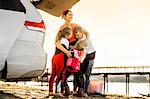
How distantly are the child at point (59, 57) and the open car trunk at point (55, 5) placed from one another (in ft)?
2.24

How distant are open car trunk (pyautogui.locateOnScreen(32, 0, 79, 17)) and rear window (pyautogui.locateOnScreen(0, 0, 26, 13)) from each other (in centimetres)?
357

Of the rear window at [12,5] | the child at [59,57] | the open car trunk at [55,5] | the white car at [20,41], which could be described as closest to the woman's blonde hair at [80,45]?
the child at [59,57]

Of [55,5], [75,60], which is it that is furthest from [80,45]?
[55,5]

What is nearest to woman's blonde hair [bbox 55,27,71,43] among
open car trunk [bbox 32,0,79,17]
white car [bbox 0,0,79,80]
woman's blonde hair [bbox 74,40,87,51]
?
woman's blonde hair [bbox 74,40,87,51]

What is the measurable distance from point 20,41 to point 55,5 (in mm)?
3871

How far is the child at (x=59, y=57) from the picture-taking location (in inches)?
234

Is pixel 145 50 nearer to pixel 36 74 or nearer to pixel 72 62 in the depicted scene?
pixel 72 62

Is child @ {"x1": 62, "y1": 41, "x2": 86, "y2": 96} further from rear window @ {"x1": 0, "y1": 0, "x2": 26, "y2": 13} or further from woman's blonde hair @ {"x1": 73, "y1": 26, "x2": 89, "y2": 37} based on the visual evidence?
rear window @ {"x1": 0, "y1": 0, "x2": 26, "y2": 13}

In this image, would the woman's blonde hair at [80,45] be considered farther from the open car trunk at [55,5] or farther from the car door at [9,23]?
the car door at [9,23]

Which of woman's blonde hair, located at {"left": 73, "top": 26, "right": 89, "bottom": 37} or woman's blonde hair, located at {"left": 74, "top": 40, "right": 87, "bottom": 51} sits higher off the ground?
woman's blonde hair, located at {"left": 73, "top": 26, "right": 89, "bottom": 37}

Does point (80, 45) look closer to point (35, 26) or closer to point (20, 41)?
point (35, 26)

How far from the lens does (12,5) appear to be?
9.57 feet

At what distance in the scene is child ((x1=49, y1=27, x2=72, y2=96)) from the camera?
5.94 m

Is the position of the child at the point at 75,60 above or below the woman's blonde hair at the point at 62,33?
below
